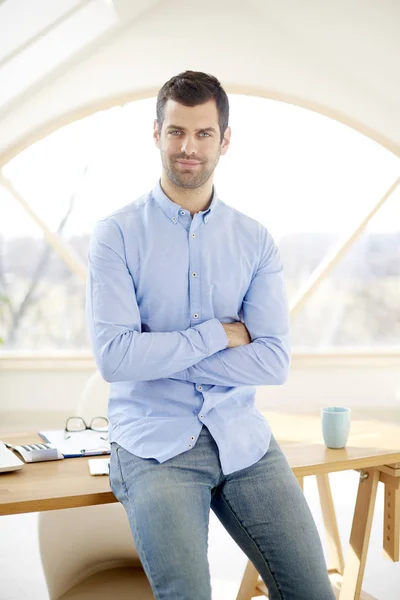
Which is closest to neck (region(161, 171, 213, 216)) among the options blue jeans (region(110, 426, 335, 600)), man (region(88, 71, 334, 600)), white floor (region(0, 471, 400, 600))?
man (region(88, 71, 334, 600))

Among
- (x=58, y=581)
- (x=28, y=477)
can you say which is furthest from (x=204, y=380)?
(x=58, y=581)

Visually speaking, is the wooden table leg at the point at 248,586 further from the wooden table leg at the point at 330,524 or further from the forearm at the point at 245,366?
the forearm at the point at 245,366

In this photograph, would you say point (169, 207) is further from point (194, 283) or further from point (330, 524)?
point (330, 524)

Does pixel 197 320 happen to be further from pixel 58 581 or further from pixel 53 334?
pixel 53 334

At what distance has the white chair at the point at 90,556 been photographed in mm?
1863

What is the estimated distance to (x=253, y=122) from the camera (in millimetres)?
4832

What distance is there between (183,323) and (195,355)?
0.13 meters

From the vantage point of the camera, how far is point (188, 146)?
183 cm

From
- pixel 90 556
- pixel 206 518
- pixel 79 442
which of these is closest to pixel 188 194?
pixel 79 442

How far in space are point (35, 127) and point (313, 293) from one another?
6.94ft

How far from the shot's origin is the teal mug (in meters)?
1.93

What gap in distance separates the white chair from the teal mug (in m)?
0.60

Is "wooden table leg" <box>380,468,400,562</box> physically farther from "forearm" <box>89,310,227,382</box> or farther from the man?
"forearm" <box>89,310,227,382</box>

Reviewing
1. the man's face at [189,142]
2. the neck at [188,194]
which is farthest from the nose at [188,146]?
the neck at [188,194]
